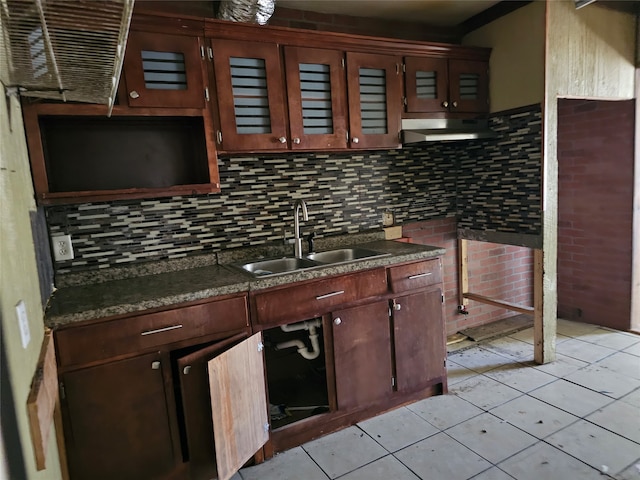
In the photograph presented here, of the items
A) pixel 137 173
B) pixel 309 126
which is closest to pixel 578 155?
pixel 309 126

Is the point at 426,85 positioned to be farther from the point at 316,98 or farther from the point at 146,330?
the point at 146,330

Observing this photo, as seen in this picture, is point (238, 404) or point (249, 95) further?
point (249, 95)

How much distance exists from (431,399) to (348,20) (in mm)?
2603

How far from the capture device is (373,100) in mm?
2598

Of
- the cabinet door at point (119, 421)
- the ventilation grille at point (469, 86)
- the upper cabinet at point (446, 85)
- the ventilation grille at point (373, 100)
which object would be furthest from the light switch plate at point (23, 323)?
the ventilation grille at point (469, 86)

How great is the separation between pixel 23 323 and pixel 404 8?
9.25ft

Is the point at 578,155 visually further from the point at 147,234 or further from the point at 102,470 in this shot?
the point at 102,470

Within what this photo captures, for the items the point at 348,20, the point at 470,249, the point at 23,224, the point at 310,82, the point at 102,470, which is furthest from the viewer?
the point at 470,249

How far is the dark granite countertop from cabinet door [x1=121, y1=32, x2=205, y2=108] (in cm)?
89

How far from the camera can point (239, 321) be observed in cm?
197

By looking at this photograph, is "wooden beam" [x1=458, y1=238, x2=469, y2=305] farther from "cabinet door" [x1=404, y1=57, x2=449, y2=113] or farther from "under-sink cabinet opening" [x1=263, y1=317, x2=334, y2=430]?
"under-sink cabinet opening" [x1=263, y1=317, x2=334, y2=430]

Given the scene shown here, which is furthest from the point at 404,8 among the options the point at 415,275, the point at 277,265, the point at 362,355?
the point at 362,355

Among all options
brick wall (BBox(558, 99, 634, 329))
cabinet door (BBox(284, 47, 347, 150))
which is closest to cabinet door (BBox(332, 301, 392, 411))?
cabinet door (BBox(284, 47, 347, 150))

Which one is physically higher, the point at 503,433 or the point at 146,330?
the point at 146,330
